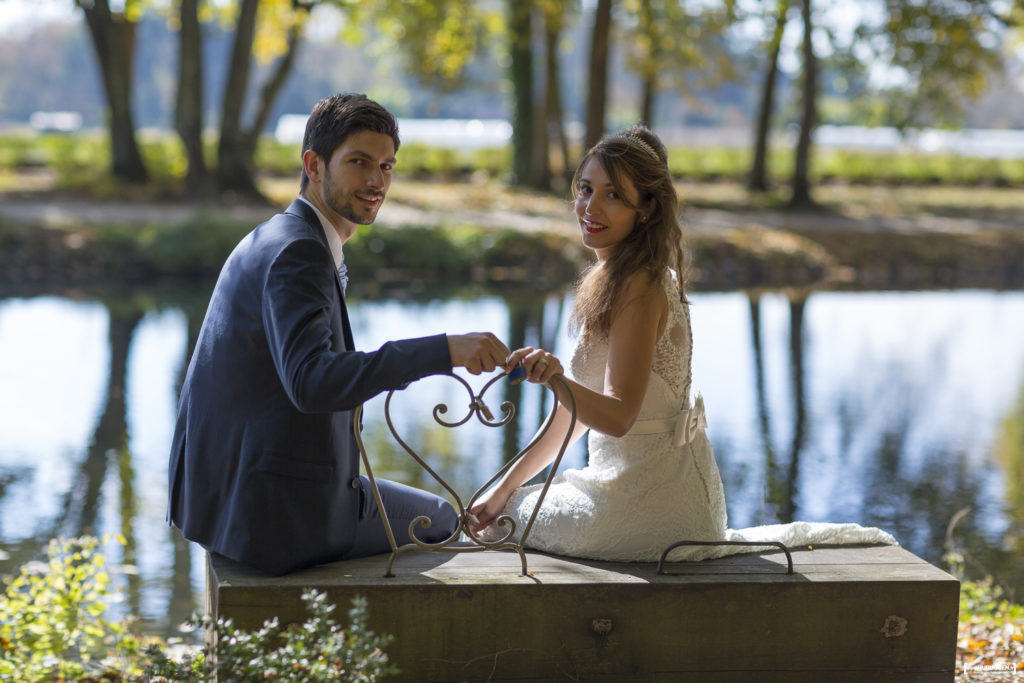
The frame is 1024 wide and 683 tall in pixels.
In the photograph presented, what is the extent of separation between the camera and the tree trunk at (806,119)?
79.7 feet

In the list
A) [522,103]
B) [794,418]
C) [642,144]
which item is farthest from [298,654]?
[522,103]

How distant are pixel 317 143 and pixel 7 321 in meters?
11.5

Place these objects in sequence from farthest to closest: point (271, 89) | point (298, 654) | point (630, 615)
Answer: point (271, 89)
point (630, 615)
point (298, 654)

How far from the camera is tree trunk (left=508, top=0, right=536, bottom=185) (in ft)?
79.7

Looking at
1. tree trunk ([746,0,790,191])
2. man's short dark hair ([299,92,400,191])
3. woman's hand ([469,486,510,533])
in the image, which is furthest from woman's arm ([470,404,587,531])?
tree trunk ([746,0,790,191])

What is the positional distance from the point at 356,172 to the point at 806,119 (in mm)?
22941

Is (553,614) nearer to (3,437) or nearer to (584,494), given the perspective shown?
(584,494)

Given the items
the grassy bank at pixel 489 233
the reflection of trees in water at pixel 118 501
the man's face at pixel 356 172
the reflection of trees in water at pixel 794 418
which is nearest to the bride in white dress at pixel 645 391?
the man's face at pixel 356 172

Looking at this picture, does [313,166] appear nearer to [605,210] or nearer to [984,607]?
[605,210]

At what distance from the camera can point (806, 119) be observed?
24781 mm

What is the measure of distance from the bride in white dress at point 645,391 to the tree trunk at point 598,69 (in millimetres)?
18556

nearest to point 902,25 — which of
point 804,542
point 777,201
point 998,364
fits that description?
point 777,201

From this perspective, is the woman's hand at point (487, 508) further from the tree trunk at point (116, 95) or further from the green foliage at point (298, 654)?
the tree trunk at point (116, 95)

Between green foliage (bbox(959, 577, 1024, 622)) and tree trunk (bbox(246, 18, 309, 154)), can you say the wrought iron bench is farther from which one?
tree trunk (bbox(246, 18, 309, 154))
